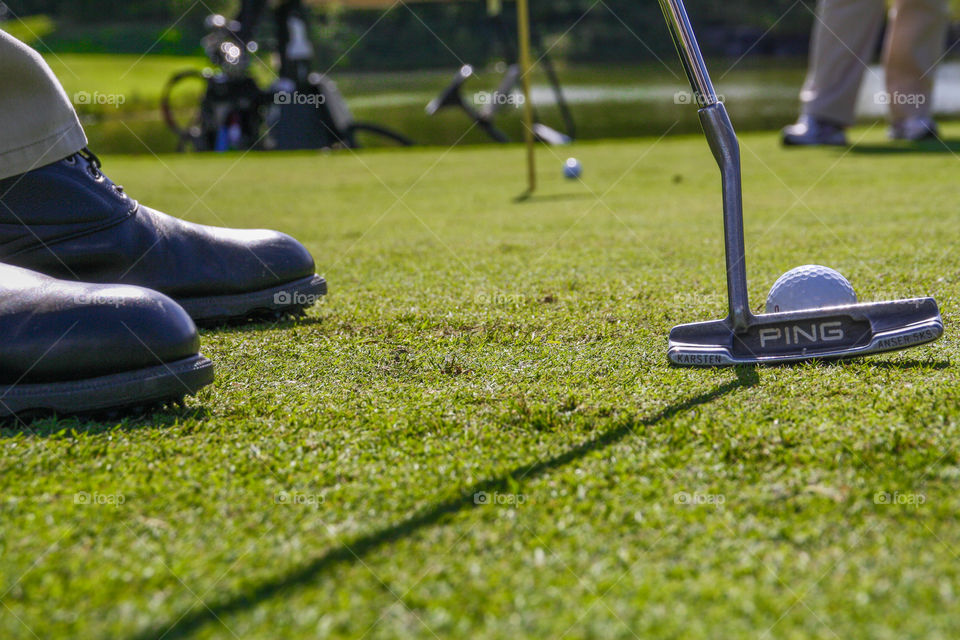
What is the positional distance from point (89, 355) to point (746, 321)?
1.00 meters

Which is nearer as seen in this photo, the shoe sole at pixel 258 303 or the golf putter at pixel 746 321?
the golf putter at pixel 746 321

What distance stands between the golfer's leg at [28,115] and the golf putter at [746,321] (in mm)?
1144

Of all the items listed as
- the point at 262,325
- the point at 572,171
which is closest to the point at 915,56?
the point at 572,171

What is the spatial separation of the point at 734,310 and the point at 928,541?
2.16ft

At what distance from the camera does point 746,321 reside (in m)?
1.41

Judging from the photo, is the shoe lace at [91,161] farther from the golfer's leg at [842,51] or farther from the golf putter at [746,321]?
the golfer's leg at [842,51]

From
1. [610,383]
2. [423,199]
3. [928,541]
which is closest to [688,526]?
[928,541]

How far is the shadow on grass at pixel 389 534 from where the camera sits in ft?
2.34

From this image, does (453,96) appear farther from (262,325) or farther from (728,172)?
(728,172)

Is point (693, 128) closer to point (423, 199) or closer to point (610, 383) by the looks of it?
point (423, 199)

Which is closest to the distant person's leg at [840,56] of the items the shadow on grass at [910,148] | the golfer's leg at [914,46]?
the golfer's leg at [914,46]

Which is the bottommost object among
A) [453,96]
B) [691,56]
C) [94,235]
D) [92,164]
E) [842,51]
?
[94,235]

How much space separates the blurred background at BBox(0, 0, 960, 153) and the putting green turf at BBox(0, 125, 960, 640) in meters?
6.58

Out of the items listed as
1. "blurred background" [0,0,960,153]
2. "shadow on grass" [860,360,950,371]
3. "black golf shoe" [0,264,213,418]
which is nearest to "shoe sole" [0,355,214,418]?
"black golf shoe" [0,264,213,418]
